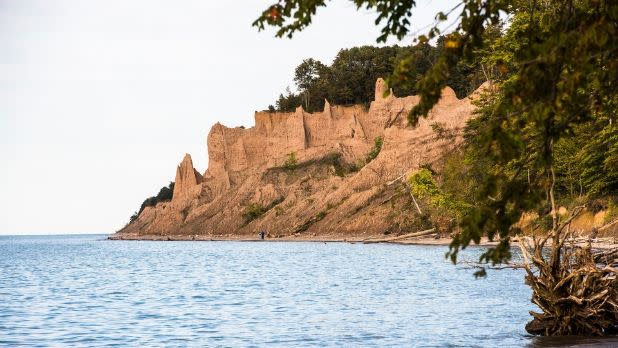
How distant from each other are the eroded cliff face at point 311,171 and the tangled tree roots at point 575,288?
71451mm

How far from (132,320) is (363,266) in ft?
95.9

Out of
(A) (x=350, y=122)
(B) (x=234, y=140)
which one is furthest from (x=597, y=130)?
→ (B) (x=234, y=140)

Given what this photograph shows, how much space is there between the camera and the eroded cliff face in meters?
98.9

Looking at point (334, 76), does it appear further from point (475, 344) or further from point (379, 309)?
point (475, 344)

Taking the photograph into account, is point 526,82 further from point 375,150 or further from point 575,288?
point 375,150

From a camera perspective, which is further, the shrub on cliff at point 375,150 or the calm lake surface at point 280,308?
the shrub on cliff at point 375,150

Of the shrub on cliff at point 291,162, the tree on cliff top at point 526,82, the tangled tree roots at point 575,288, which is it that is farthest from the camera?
the shrub on cliff at point 291,162

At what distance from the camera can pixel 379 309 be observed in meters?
32.3

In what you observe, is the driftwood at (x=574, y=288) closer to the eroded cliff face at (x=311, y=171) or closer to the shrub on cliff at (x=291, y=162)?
the eroded cliff face at (x=311, y=171)

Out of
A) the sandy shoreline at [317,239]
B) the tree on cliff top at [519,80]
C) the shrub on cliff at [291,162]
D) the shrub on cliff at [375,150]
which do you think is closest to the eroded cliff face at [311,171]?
the shrub on cliff at [291,162]

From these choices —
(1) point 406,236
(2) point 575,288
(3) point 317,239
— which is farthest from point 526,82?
(3) point 317,239

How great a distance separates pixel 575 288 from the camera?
1942 cm

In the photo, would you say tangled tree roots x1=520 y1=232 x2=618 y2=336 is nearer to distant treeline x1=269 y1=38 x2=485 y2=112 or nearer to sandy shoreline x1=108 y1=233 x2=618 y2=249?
sandy shoreline x1=108 y1=233 x2=618 y2=249

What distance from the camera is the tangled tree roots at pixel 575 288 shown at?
1922 centimetres
